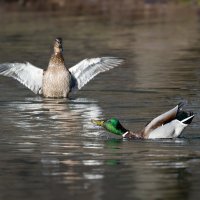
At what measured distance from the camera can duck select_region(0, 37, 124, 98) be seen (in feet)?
61.5

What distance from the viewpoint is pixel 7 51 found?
2769cm

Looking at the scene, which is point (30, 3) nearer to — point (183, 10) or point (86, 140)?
point (183, 10)

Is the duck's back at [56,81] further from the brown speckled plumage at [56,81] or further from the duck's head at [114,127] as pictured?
the duck's head at [114,127]

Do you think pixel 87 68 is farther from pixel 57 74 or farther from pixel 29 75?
pixel 29 75

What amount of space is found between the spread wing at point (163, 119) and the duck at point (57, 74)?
18.4 ft

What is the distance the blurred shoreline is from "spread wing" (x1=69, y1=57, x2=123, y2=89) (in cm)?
2045

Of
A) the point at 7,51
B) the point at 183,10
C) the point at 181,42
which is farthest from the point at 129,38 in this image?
the point at 183,10

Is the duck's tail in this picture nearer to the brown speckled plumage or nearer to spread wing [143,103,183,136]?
spread wing [143,103,183,136]

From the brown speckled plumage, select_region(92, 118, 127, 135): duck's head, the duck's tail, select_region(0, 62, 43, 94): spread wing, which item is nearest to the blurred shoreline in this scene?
select_region(0, 62, 43, 94): spread wing

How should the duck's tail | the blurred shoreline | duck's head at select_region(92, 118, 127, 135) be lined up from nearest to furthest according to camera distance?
1. the duck's tail
2. duck's head at select_region(92, 118, 127, 135)
3. the blurred shoreline

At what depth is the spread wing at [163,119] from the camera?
12891mm

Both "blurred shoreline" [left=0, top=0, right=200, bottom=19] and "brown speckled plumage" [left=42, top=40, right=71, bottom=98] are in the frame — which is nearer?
"brown speckled plumage" [left=42, top=40, right=71, bottom=98]

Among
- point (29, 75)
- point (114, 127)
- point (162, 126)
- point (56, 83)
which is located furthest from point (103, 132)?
point (29, 75)

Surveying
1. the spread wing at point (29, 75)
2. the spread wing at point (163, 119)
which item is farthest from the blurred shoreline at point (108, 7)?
the spread wing at point (163, 119)
